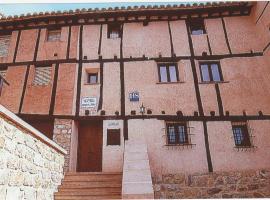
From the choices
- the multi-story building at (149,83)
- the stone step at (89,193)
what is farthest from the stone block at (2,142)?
the multi-story building at (149,83)

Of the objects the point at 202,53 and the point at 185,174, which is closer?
the point at 185,174

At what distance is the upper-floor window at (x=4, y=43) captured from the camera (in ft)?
34.3

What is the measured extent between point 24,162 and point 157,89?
5912 millimetres

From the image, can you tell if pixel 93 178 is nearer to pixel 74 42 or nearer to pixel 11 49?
pixel 74 42

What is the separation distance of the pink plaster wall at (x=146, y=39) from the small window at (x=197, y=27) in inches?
40.9

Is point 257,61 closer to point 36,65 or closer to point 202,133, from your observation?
point 202,133

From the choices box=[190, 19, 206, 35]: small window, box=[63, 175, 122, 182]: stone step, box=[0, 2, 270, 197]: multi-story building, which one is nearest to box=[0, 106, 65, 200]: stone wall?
box=[63, 175, 122, 182]: stone step

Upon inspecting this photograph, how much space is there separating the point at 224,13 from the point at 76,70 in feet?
19.9

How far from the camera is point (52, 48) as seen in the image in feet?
33.3

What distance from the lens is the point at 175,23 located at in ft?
34.2

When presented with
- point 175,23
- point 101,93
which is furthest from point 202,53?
point 101,93

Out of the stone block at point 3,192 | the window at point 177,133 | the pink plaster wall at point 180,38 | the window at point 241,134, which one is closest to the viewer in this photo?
the stone block at point 3,192

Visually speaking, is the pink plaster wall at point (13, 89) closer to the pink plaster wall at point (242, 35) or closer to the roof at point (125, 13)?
the roof at point (125, 13)

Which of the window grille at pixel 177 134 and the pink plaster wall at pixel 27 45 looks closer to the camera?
the window grille at pixel 177 134
